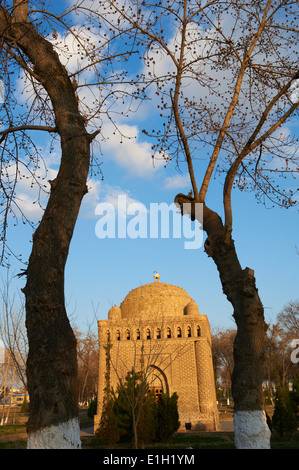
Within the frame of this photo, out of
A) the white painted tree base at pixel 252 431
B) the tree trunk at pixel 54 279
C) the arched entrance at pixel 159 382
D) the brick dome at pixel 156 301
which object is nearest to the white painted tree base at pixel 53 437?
the tree trunk at pixel 54 279

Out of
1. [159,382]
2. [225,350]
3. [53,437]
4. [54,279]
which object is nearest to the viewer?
[53,437]

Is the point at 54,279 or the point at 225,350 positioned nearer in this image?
the point at 54,279

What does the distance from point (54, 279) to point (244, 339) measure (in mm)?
2895

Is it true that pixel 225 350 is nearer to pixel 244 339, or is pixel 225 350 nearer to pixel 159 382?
pixel 159 382

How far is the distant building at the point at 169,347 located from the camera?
24.6 m

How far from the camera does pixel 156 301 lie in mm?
28562

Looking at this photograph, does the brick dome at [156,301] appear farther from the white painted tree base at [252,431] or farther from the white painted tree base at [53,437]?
the white painted tree base at [53,437]

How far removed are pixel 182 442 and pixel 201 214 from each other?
13.9 m

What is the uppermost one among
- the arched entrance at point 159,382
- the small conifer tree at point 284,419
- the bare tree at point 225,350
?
the bare tree at point 225,350

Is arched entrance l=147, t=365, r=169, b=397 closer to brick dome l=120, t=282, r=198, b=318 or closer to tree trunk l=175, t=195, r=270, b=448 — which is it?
brick dome l=120, t=282, r=198, b=318

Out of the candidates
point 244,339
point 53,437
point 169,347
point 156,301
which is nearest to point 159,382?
point 169,347

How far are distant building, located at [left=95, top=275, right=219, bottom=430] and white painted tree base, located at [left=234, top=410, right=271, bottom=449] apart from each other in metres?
18.6
